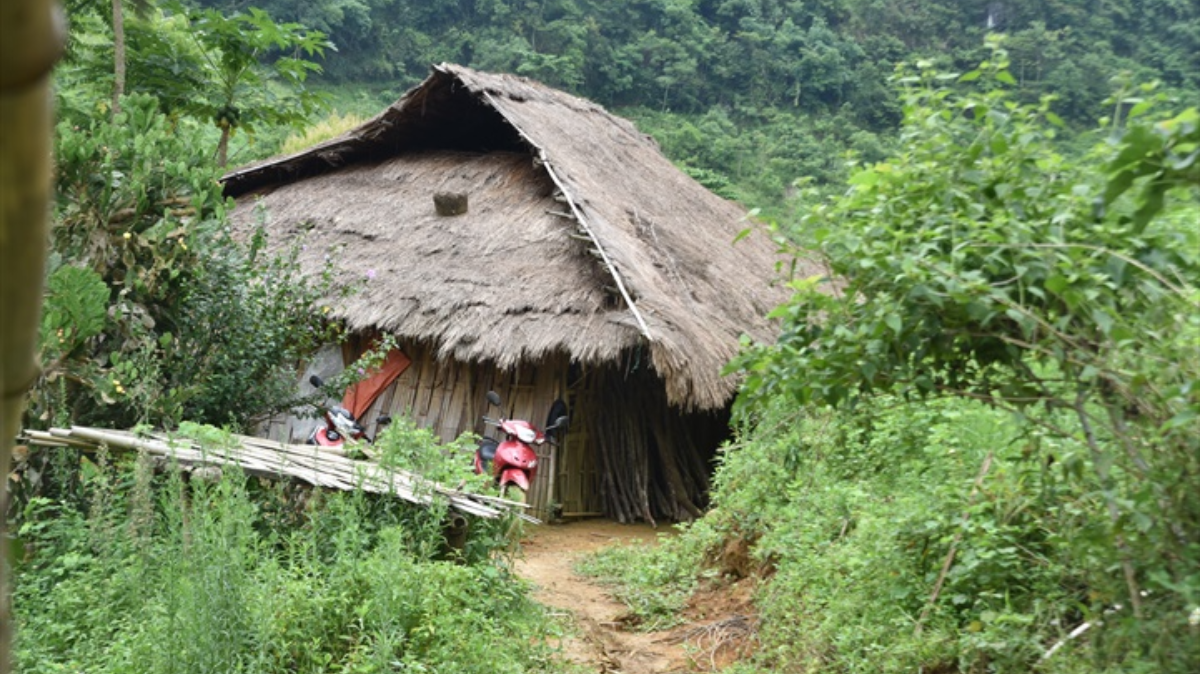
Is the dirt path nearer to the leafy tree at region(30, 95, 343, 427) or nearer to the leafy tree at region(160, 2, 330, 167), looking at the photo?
the leafy tree at region(30, 95, 343, 427)

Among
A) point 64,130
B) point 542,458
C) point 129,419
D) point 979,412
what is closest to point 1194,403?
point 979,412

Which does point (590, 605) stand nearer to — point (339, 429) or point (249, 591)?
point (339, 429)

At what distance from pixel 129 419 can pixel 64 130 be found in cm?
141

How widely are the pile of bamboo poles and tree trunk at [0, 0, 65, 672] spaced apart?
382 centimetres

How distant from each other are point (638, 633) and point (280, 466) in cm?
221

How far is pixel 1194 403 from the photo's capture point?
2207 millimetres

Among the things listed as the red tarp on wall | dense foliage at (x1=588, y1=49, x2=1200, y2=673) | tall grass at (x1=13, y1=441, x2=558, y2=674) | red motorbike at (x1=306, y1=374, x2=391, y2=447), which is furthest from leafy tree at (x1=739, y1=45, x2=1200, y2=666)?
the red tarp on wall

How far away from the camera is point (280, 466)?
4.39m

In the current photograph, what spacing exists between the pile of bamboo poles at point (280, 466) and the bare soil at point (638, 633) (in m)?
0.63

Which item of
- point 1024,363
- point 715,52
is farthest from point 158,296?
point 715,52

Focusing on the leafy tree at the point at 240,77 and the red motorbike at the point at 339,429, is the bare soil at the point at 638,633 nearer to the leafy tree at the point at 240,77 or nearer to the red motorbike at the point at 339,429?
the red motorbike at the point at 339,429

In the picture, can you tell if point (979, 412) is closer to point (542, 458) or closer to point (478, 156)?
point (542, 458)

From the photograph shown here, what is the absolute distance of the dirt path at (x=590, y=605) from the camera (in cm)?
505

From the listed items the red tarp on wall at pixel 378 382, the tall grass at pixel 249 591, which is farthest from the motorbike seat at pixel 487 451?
the tall grass at pixel 249 591
